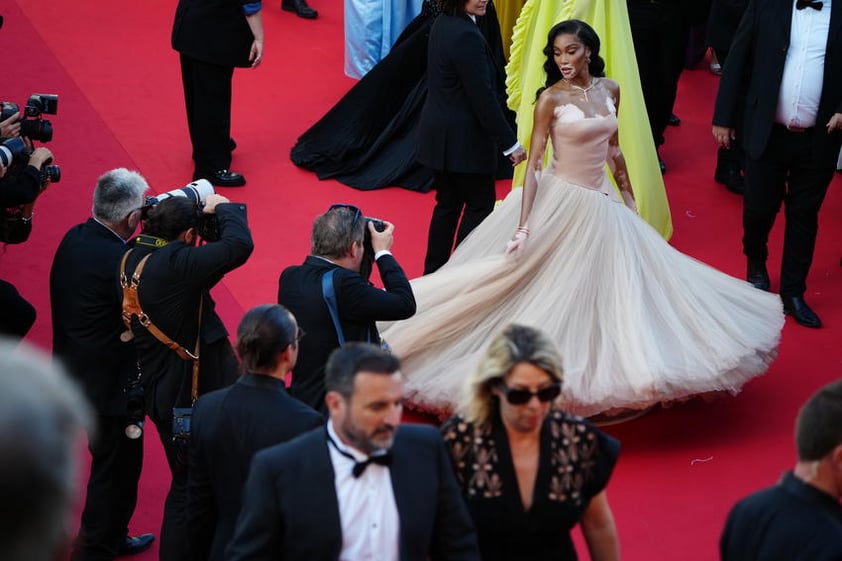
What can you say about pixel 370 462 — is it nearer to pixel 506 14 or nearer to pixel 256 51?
pixel 256 51

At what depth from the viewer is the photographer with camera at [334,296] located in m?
4.07

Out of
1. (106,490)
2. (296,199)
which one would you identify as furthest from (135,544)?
(296,199)

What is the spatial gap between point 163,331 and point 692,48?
608cm

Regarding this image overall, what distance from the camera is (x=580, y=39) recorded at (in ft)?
17.3

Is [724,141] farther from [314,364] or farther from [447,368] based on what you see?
[314,364]

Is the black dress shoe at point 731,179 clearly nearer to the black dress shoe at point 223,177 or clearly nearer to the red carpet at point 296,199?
the red carpet at point 296,199

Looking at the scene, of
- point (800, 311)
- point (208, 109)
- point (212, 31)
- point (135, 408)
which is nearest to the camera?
point (135, 408)

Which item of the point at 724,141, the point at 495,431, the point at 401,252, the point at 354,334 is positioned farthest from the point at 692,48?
the point at 495,431

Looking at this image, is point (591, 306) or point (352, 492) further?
point (591, 306)

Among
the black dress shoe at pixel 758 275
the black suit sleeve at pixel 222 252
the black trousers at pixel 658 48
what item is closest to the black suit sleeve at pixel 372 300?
the black suit sleeve at pixel 222 252

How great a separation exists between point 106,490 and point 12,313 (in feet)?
2.31

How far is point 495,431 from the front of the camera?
3078 millimetres

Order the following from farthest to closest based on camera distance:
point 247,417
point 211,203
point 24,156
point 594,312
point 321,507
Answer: point 594,312
point 24,156
point 211,203
point 247,417
point 321,507

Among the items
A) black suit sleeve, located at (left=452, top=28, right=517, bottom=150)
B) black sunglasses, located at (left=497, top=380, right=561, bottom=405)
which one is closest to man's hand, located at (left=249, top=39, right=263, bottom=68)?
black suit sleeve, located at (left=452, top=28, right=517, bottom=150)
